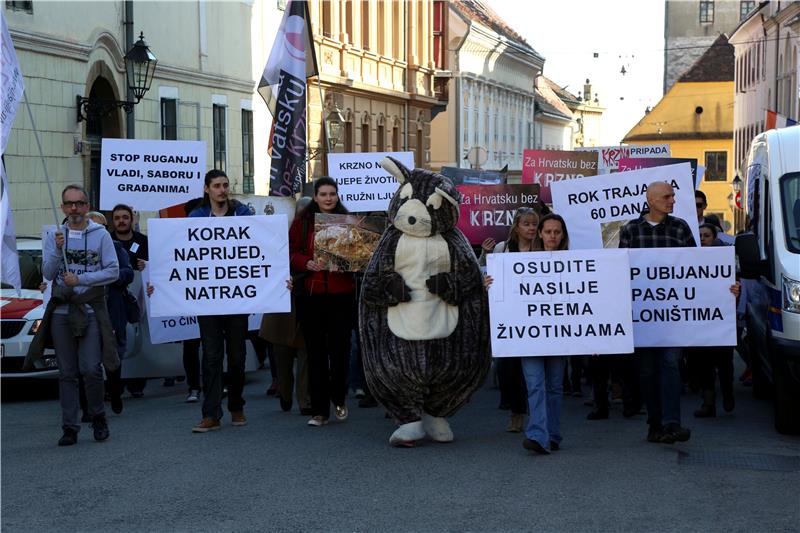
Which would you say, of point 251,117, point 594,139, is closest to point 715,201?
point 594,139

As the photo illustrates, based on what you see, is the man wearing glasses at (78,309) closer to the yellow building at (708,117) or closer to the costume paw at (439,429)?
the costume paw at (439,429)

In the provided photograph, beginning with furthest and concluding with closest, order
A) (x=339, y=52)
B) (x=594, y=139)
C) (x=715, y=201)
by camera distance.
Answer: (x=594, y=139)
(x=715, y=201)
(x=339, y=52)

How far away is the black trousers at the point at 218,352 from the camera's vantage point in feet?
36.2

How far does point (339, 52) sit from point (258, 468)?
3083 cm

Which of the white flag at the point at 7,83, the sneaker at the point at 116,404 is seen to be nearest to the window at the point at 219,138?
the sneaker at the point at 116,404

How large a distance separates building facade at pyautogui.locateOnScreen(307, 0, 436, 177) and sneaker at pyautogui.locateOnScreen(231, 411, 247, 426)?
21.9 meters

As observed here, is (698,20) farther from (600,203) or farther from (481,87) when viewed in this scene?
(600,203)

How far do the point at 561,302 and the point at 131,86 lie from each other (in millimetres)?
12793

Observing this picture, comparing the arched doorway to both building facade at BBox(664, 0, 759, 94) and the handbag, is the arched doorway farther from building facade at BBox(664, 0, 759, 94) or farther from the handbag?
building facade at BBox(664, 0, 759, 94)

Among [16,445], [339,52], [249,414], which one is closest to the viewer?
[16,445]

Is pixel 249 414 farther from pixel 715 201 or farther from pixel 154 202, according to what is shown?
pixel 715 201

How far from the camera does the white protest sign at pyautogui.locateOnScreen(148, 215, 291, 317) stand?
11.2 m

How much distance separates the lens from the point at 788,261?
10836mm

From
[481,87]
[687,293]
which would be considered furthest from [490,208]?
[481,87]
